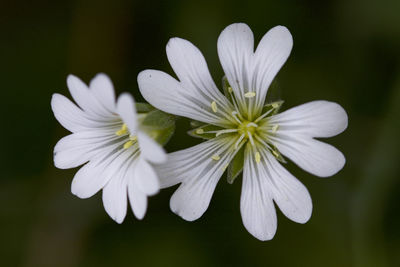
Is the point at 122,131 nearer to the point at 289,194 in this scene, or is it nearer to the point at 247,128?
the point at 247,128

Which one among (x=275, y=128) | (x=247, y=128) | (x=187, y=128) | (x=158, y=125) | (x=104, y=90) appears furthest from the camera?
(x=187, y=128)

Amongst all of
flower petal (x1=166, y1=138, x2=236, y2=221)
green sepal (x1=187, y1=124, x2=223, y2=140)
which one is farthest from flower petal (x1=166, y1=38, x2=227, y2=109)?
flower petal (x1=166, y1=138, x2=236, y2=221)

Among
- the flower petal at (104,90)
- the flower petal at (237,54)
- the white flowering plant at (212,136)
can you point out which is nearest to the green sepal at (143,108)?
the white flowering plant at (212,136)

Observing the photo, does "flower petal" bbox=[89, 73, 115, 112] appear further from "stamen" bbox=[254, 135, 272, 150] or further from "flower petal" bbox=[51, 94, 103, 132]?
"stamen" bbox=[254, 135, 272, 150]

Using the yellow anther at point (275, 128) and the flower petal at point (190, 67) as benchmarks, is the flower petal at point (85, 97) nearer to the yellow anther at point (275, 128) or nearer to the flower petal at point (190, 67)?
the flower petal at point (190, 67)

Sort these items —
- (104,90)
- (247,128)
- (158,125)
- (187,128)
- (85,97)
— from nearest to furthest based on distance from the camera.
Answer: (104,90)
(85,97)
(158,125)
(247,128)
(187,128)

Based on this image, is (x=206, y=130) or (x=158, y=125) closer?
(x=158, y=125)

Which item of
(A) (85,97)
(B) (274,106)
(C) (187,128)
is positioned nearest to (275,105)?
(B) (274,106)

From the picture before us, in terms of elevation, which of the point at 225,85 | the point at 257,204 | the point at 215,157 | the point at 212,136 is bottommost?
the point at 257,204
